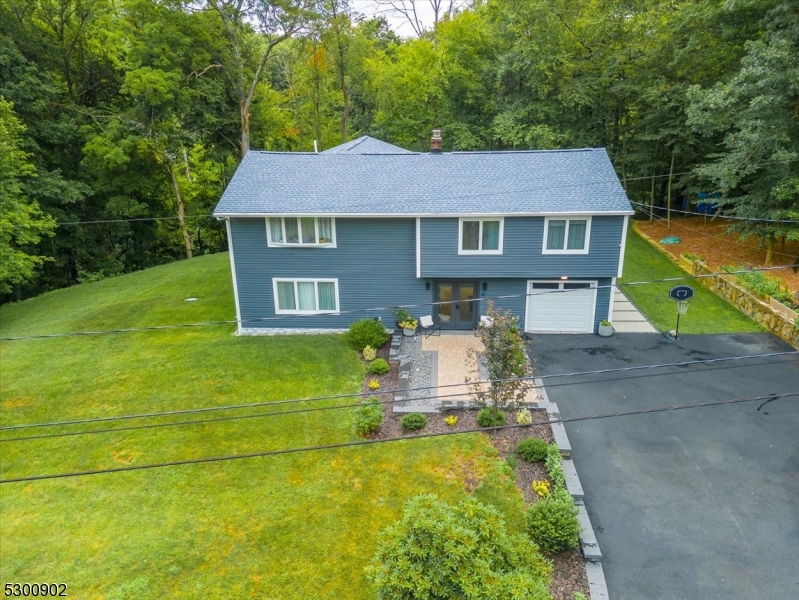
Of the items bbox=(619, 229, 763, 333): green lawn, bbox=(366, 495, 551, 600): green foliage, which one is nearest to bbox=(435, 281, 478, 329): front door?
bbox=(619, 229, 763, 333): green lawn

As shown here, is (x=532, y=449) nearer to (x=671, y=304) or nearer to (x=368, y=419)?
(x=368, y=419)

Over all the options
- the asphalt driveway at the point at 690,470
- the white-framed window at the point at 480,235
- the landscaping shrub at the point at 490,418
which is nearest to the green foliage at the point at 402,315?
the white-framed window at the point at 480,235

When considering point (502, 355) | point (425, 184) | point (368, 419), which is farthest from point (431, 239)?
point (368, 419)

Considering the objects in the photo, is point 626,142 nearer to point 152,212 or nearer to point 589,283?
point 589,283

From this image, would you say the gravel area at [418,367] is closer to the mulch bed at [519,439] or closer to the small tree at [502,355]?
the mulch bed at [519,439]

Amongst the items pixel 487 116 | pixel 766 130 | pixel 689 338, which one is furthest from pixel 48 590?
pixel 487 116

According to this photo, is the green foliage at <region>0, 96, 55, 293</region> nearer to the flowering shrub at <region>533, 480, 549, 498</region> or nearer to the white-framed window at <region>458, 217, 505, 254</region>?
the white-framed window at <region>458, 217, 505, 254</region>
